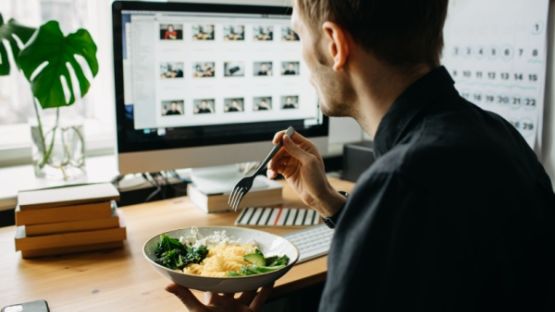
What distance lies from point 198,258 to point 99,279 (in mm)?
204

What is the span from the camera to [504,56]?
1726mm

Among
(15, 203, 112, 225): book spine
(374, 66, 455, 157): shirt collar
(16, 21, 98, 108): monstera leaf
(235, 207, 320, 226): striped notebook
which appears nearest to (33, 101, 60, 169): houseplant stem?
(16, 21, 98, 108): monstera leaf

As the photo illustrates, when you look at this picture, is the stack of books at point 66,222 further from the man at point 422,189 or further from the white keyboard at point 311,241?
the man at point 422,189

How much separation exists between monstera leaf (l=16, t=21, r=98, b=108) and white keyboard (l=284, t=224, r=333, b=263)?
660 millimetres

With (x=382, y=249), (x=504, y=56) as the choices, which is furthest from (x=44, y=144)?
(x=504, y=56)

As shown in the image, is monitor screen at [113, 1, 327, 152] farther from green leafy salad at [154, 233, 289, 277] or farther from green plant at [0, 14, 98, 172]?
green leafy salad at [154, 233, 289, 277]

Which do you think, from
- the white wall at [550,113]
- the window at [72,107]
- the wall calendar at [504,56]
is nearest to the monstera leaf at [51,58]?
the window at [72,107]

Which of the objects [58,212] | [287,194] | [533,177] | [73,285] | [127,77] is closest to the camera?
[533,177]

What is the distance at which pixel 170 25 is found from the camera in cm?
147

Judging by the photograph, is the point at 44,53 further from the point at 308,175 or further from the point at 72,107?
the point at 308,175

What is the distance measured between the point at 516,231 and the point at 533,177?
5.3 inches

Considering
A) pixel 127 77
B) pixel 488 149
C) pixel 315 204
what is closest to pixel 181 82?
pixel 127 77

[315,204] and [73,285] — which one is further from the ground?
[315,204]

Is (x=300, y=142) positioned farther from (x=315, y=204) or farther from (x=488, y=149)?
(x=488, y=149)
